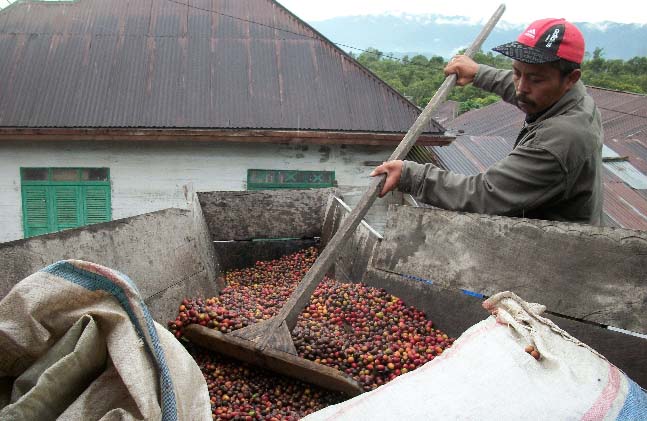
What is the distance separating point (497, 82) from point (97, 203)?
24.5 feet

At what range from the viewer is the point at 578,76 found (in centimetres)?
253

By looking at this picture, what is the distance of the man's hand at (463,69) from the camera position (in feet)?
12.0

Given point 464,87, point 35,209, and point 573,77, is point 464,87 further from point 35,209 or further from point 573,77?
point 573,77

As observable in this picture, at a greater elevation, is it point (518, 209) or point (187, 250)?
point (518, 209)

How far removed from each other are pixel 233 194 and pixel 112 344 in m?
3.17

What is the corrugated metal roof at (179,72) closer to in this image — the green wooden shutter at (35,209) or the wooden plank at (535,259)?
the green wooden shutter at (35,209)

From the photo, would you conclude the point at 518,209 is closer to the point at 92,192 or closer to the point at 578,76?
the point at 578,76

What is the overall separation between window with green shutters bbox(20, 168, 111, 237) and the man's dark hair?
7.87 metres

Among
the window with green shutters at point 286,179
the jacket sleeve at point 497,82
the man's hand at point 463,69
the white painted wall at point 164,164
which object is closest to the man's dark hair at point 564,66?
the jacket sleeve at point 497,82

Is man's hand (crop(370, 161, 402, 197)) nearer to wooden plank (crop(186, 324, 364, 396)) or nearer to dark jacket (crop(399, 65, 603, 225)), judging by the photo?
dark jacket (crop(399, 65, 603, 225))

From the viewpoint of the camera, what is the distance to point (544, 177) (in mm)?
2398

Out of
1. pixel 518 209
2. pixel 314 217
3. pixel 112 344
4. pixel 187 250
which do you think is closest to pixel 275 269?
pixel 314 217

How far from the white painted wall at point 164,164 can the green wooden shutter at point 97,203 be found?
15 centimetres

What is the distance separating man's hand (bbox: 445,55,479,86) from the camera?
3660mm
